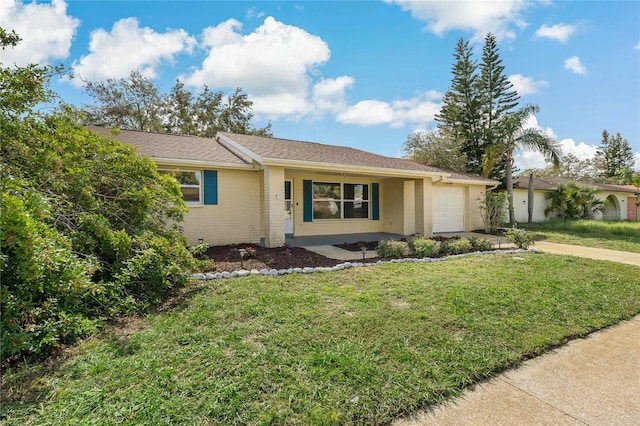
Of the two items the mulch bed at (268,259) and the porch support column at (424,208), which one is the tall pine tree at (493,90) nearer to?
the porch support column at (424,208)

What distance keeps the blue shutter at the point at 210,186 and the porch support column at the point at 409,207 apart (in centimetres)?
748

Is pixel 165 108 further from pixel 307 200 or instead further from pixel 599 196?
pixel 599 196

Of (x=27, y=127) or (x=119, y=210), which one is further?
(x=119, y=210)

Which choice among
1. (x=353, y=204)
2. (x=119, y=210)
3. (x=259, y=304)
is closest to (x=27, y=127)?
(x=119, y=210)

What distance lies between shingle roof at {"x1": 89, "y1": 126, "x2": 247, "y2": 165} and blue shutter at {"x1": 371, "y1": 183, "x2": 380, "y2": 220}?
20.0ft

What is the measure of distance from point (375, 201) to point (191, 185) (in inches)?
302

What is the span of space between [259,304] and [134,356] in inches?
65.9

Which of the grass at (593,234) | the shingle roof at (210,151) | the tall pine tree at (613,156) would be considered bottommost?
the grass at (593,234)

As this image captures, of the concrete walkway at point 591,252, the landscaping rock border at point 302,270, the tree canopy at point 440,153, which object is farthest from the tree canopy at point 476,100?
the landscaping rock border at point 302,270

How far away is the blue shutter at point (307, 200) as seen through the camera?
38.6 ft

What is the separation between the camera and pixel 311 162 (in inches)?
362

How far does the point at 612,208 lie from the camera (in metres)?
23.7

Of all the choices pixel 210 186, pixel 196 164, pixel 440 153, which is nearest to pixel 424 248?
pixel 210 186

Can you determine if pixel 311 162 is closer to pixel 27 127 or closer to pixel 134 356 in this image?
pixel 27 127
